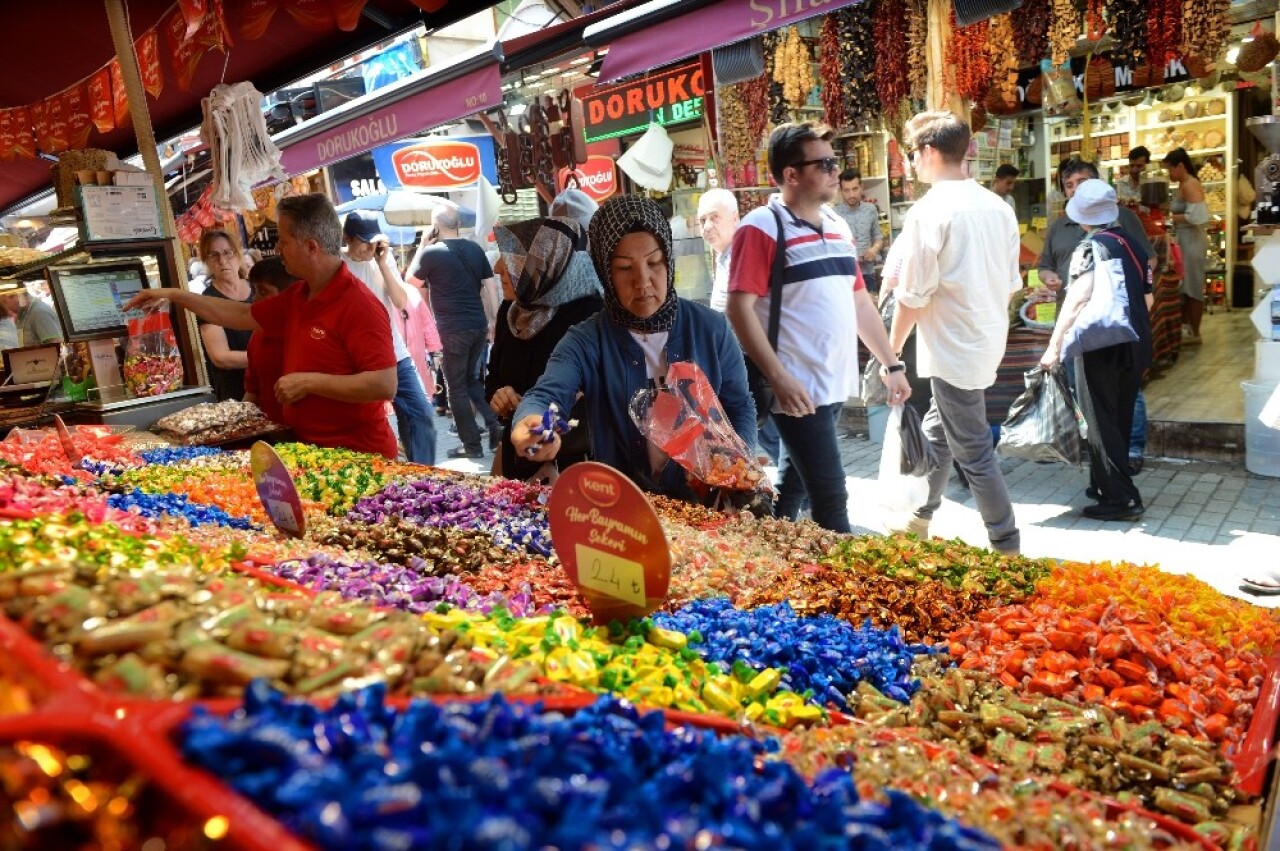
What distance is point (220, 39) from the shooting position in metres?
3.99

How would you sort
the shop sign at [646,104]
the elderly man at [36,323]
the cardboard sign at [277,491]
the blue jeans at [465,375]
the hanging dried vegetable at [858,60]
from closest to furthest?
the cardboard sign at [277,491] → the hanging dried vegetable at [858,60] → the elderly man at [36,323] → the blue jeans at [465,375] → the shop sign at [646,104]

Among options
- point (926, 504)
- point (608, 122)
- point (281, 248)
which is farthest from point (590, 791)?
point (608, 122)

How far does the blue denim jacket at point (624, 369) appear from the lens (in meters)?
2.98

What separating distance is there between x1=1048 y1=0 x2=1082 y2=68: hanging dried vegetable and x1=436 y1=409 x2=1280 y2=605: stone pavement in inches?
101

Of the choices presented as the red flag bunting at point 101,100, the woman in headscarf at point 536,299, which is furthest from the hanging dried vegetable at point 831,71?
the red flag bunting at point 101,100

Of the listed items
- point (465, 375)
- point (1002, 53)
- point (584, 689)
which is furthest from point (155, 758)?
point (465, 375)

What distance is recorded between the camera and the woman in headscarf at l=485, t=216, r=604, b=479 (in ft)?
12.0

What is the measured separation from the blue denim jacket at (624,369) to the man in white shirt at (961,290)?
1594 mm

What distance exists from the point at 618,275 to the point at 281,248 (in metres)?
1.54

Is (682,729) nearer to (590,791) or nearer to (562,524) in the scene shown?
(590,791)

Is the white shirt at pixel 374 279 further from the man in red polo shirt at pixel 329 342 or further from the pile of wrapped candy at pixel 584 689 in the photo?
the pile of wrapped candy at pixel 584 689

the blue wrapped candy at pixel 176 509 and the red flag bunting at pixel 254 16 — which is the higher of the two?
the red flag bunting at pixel 254 16

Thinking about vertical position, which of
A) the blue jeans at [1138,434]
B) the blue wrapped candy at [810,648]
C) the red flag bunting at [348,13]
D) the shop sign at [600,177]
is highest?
the red flag bunting at [348,13]

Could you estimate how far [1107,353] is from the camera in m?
5.08
